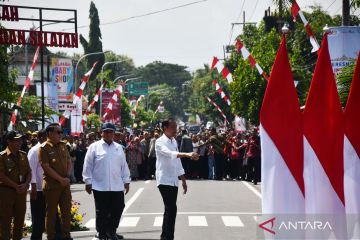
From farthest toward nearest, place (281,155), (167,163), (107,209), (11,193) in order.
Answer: (107,209), (167,163), (11,193), (281,155)

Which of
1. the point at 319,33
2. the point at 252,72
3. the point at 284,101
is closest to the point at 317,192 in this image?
the point at 284,101

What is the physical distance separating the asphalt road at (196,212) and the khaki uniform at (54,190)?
170 cm

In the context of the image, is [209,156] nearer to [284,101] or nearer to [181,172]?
[181,172]

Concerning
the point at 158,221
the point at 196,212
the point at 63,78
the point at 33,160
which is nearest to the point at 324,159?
the point at 33,160

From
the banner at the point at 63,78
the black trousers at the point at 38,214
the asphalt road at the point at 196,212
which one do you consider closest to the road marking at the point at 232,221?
the asphalt road at the point at 196,212

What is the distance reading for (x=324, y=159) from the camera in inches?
255

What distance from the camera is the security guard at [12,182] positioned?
12539 mm

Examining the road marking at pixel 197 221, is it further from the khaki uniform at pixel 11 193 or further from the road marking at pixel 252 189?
the road marking at pixel 252 189

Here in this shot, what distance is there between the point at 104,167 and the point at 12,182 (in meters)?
1.44

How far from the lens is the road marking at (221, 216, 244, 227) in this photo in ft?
53.0

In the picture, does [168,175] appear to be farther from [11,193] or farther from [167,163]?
[11,193]

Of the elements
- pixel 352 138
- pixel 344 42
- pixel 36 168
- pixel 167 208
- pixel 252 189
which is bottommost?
pixel 252 189

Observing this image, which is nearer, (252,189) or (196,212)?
(196,212)

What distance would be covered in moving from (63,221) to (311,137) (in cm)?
716
